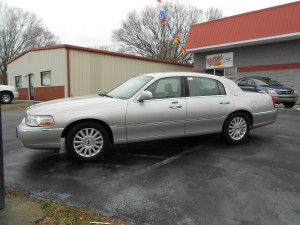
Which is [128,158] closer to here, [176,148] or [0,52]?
[176,148]

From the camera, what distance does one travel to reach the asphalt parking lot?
2.78m

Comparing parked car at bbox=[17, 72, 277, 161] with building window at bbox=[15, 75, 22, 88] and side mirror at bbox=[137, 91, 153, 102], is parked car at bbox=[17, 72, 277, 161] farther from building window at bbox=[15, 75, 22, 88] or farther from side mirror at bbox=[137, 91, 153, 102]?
building window at bbox=[15, 75, 22, 88]

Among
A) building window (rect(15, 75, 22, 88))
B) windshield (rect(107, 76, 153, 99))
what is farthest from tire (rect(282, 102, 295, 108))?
building window (rect(15, 75, 22, 88))

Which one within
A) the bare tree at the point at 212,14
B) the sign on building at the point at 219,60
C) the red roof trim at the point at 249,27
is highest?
the bare tree at the point at 212,14

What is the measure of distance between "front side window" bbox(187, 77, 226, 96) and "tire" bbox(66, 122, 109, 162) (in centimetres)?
191

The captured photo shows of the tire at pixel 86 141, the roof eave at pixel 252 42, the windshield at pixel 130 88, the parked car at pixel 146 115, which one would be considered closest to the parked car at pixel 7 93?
the roof eave at pixel 252 42

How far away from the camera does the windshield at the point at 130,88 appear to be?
15.6ft

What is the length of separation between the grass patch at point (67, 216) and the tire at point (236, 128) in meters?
3.41

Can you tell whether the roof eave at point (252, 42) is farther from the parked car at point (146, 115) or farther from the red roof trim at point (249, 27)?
the parked car at point (146, 115)

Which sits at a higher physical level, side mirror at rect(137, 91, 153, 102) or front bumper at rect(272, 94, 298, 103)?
side mirror at rect(137, 91, 153, 102)

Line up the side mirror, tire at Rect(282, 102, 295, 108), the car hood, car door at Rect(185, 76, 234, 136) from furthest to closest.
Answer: tire at Rect(282, 102, 295, 108), car door at Rect(185, 76, 234, 136), the side mirror, the car hood

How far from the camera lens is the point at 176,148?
17.1ft

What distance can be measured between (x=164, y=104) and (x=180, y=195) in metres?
1.91

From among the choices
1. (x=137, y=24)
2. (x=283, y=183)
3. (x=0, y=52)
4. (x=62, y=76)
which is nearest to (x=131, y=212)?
(x=283, y=183)
